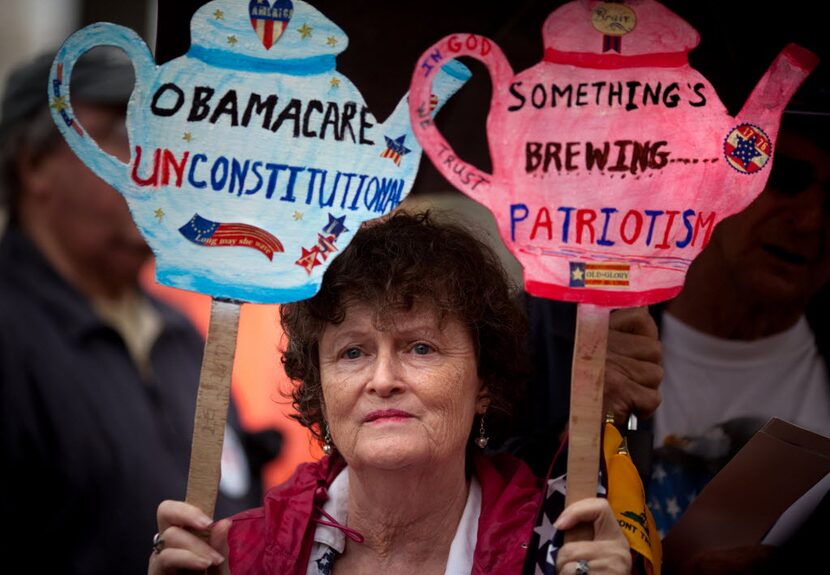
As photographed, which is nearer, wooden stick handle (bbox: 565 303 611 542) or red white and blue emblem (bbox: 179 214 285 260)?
wooden stick handle (bbox: 565 303 611 542)

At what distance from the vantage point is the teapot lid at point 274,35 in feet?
7.30

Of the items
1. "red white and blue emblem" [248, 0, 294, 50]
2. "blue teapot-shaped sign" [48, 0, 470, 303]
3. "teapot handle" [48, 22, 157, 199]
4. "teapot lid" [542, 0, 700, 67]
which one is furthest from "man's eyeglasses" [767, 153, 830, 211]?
"teapot handle" [48, 22, 157, 199]

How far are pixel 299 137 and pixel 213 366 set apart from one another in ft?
1.74

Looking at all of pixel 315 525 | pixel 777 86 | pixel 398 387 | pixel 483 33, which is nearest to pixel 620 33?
pixel 777 86

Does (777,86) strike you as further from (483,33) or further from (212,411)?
(212,411)

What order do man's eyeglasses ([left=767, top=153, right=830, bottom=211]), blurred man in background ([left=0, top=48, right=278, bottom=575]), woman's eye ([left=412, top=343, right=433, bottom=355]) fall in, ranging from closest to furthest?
woman's eye ([left=412, top=343, right=433, bottom=355])
man's eyeglasses ([left=767, top=153, right=830, bottom=211])
blurred man in background ([left=0, top=48, right=278, bottom=575])

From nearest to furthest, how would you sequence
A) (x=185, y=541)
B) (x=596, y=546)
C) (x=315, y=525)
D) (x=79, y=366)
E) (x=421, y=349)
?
(x=596, y=546)
(x=185, y=541)
(x=421, y=349)
(x=315, y=525)
(x=79, y=366)

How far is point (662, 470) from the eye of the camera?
2.84 meters

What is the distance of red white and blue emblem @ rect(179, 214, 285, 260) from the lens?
2.24 metres

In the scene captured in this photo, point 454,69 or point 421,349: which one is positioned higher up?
point 454,69

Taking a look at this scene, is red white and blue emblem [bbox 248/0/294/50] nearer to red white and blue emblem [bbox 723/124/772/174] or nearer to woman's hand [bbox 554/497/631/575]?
red white and blue emblem [bbox 723/124/772/174]

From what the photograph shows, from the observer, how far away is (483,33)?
108 inches

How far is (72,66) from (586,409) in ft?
4.36

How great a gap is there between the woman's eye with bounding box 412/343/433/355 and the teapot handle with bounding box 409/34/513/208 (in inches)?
14.3
